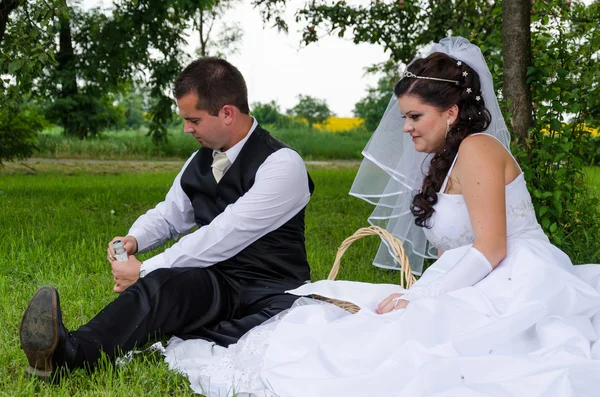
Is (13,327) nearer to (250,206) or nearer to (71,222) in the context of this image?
(250,206)

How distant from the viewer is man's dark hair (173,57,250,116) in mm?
3664

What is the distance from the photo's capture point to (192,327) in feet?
11.8

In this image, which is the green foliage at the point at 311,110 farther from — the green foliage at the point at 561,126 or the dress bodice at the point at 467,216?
the dress bodice at the point at 467,216

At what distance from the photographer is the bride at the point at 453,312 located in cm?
267

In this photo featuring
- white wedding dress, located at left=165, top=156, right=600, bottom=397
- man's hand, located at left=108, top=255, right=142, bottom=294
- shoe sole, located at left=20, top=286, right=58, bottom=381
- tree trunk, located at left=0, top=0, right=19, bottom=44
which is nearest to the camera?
white wedding dress, located at left=165, top=156, right=600, bottom=397

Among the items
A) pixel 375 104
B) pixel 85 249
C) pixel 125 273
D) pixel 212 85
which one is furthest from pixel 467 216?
pixel 375 104

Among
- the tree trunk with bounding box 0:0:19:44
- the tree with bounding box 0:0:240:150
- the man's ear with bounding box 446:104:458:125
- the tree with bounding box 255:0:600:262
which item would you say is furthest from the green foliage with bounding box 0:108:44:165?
the man's ear with bounding box 446:104:458:125

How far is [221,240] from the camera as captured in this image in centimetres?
365

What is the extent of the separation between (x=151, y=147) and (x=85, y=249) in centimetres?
1381

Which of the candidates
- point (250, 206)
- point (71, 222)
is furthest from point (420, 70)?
point (71, 222)

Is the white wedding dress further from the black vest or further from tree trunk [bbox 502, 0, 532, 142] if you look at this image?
tree trunk [bbox 502, 0, 532, 142]

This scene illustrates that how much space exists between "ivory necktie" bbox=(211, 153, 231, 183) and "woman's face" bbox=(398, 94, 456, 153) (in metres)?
1.01

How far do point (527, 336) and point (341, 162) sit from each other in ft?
54.1

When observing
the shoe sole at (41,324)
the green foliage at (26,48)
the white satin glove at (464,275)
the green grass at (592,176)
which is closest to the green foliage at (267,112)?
the green grass at (592,176)
